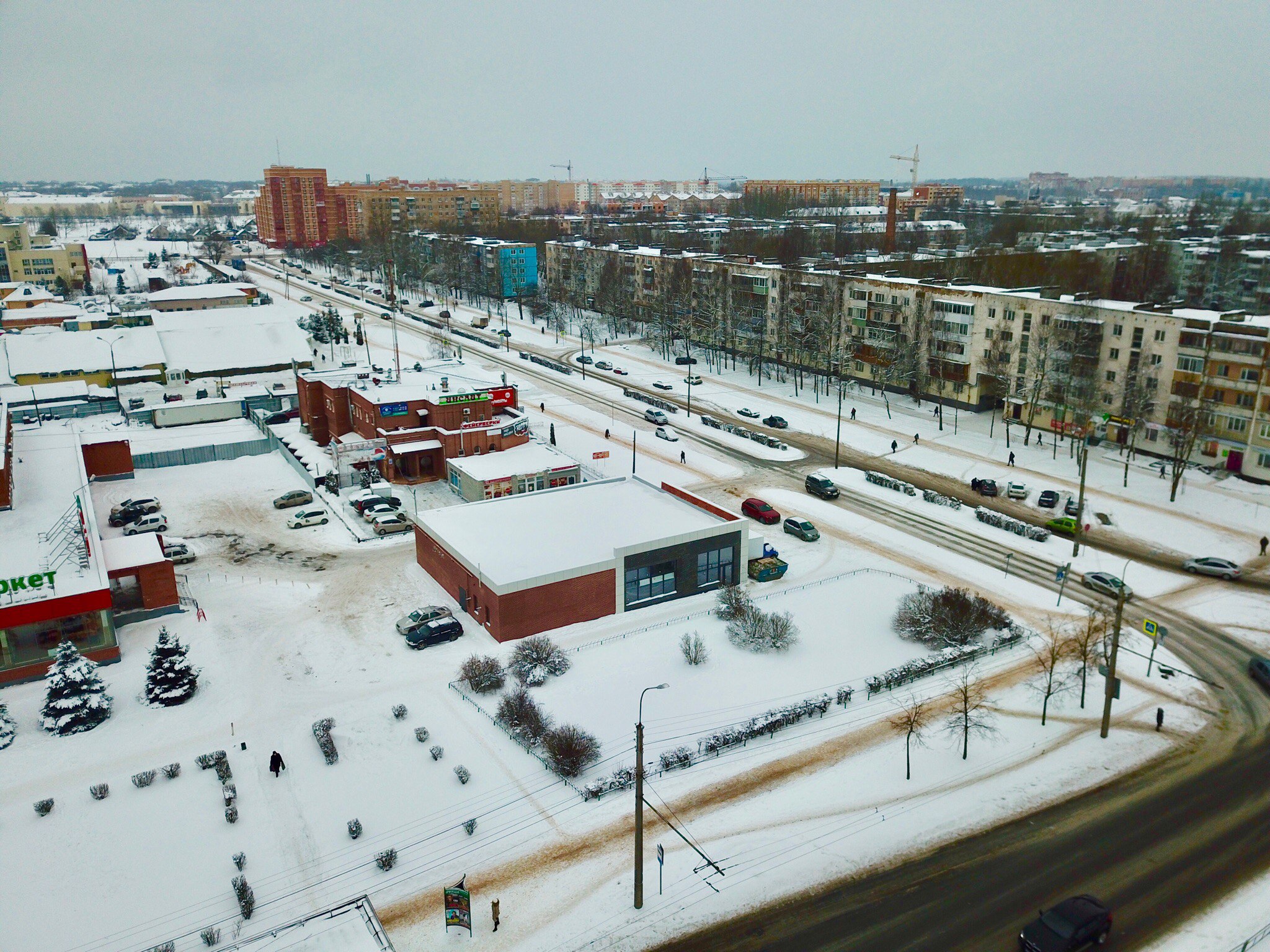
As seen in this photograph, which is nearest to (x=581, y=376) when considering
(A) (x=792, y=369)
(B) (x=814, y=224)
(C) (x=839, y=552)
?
(A) (x=792, y=369)

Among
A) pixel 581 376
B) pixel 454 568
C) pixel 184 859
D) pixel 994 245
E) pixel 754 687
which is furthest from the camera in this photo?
pixel 994 245

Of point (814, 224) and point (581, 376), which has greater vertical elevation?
point (814, 224)

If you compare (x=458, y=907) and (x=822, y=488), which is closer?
(x=458, y=907)

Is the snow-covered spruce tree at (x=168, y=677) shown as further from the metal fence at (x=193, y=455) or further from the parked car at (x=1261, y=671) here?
the parked car at (x=1261, y=671)

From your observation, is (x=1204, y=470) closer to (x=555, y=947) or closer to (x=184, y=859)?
(x=555, y=947)

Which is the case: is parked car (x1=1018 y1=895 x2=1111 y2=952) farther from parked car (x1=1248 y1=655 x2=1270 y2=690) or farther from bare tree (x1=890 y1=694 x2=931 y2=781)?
parked car (x1=1248 y1=655 x2=1270 y2=690)

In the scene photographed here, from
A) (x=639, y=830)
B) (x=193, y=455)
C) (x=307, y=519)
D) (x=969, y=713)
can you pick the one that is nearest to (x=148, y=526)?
(x=307, y=519)

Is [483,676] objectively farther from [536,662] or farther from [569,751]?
[569,751]
